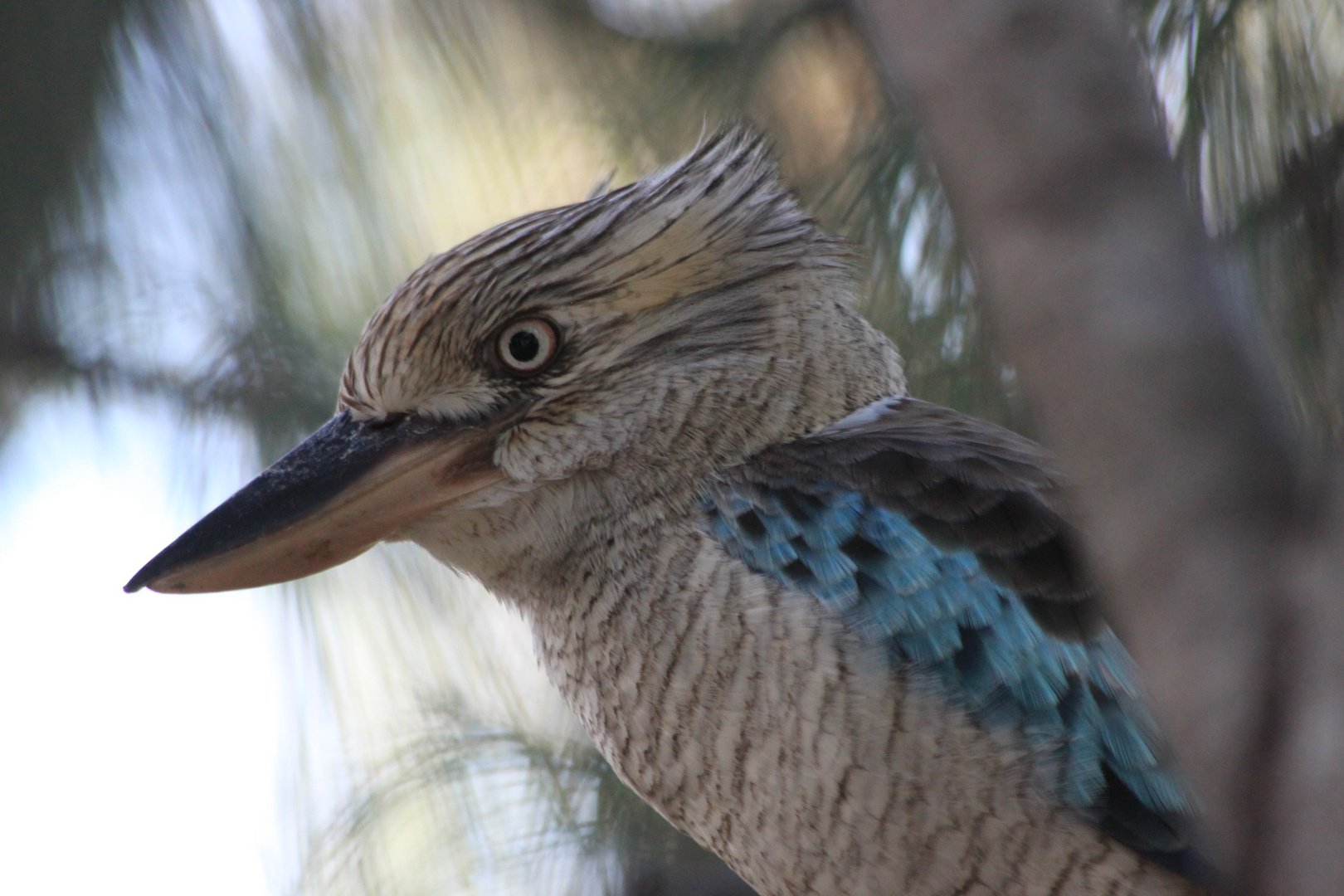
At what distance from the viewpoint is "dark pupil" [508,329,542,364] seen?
70.6 inches

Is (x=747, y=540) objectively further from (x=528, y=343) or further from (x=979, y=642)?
(x=528, y=343)

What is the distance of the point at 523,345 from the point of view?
70.7 inches

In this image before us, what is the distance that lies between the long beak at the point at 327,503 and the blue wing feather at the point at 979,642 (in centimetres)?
37

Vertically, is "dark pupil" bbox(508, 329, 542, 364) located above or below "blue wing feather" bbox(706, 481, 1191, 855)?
above

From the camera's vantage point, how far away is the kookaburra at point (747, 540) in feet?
4.78

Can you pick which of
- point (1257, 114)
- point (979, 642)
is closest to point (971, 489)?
point (979, 642)

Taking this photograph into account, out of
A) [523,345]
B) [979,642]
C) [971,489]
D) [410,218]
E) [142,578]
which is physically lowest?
[979,642]

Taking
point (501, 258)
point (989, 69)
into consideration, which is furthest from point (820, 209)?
point (989, 69)

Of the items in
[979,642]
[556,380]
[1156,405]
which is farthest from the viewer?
[556,380]

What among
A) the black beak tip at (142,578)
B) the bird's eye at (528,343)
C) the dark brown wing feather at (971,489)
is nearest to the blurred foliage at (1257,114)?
the dark brown wing feather at (971,489)

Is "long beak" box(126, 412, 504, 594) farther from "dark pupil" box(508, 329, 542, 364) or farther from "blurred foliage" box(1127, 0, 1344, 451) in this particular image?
"blurred foliage" box(1127, 0, 1344, 451)

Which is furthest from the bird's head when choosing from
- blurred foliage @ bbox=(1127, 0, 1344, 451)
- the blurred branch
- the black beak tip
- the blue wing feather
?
the blurred branch

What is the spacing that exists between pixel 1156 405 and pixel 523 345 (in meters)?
1.37

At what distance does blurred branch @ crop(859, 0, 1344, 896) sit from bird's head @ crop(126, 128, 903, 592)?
3.99ft
